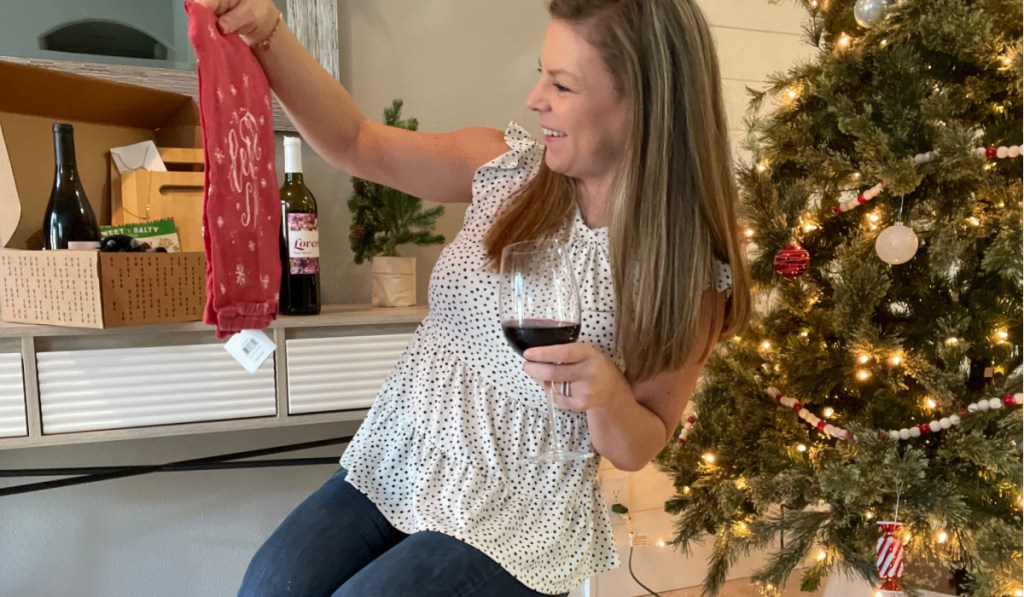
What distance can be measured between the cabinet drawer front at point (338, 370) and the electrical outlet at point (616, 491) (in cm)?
70

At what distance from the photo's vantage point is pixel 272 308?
0.90 metres

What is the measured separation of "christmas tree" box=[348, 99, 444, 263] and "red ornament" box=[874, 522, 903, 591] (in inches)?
36.9

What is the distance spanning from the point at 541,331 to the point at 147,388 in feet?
2.54

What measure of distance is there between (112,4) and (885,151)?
1.36 metres

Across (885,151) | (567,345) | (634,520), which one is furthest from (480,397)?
(634,520)

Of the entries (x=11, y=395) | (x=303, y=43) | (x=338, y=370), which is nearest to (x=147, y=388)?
(x=11, y=395)

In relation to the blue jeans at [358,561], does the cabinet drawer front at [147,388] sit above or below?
above

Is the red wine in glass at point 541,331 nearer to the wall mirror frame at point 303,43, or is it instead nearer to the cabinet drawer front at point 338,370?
the cabinet drawer front at point 338,370

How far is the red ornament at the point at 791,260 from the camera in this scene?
3.99 feet

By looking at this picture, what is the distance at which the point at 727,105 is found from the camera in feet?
6.02

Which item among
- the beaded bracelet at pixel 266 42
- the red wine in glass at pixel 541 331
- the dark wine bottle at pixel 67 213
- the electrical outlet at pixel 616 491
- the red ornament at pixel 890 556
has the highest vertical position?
the beaded bracelet at pixel 266 42

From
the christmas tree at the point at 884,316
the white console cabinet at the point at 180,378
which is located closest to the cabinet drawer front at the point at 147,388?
the white console cabinet at the point at 180,378

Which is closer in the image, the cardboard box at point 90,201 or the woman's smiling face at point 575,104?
the woman's smiling face at point 575,104

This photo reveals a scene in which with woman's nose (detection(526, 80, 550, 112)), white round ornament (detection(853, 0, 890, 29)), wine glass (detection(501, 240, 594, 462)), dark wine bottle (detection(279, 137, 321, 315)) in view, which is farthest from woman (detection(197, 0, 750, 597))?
white round ornament (detection(853, 0, 890, 29))
